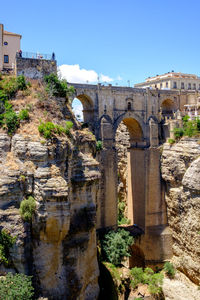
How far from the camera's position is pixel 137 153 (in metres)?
31.9

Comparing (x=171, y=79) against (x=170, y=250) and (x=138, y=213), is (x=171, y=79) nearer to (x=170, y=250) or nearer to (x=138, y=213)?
(x=138, y=213)

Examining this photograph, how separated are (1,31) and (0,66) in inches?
114

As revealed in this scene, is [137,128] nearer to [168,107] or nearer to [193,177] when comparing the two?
[168,107]

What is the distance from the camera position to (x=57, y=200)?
14242mm

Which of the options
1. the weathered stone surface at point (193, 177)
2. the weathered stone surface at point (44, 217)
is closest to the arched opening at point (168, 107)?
the weathered stone surface at point (193, 177)

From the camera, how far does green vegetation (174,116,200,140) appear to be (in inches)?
1137

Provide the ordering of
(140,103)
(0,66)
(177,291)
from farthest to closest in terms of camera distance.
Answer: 1. (140,103)
2. (177,291)
3. (0,66)

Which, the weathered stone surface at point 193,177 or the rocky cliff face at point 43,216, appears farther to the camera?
the weathered stone surface at point 193,177

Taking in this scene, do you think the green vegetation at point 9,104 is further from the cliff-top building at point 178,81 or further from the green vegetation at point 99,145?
the cliff-top building at point 178,81

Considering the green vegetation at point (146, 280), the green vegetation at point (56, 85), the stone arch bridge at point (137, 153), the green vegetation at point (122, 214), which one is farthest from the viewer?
the green vegetation at point (122, 214)

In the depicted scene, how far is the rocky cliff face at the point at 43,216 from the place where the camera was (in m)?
14.1

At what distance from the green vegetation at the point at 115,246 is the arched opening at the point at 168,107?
50.2 ft

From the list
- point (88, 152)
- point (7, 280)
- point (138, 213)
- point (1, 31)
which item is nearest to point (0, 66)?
point (1, 31)

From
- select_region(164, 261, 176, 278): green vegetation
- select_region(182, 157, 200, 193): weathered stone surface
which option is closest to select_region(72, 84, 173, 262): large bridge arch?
select_region(164, 261, 176, 278): green vegetation
